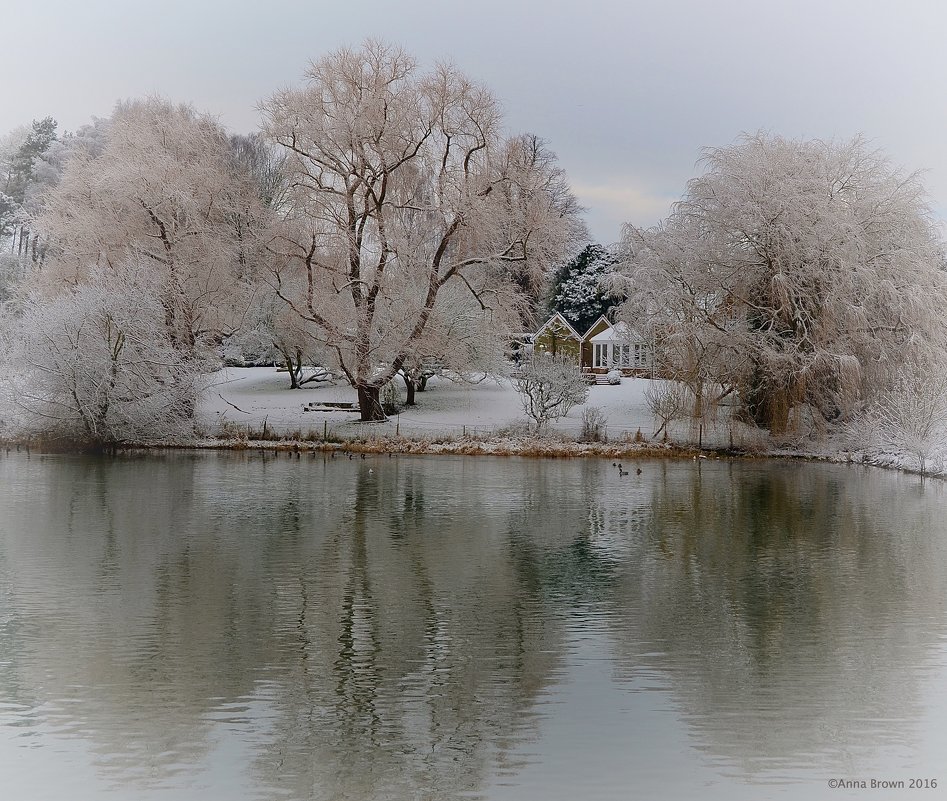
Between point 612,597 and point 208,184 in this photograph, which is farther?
point 208,184

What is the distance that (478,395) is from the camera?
38781mm

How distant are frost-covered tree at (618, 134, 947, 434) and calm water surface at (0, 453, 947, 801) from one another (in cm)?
1171

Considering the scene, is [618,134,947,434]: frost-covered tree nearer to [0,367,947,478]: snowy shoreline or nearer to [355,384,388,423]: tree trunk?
[0,367,947,478]: snowy shoreline

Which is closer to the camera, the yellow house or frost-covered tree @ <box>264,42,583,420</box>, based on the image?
frost-covered tree @ <box>264,42,583,420</box>

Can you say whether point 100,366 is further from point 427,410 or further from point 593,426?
point 593,426

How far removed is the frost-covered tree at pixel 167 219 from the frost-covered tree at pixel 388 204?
90.3 inches

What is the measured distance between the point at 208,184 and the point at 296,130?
3.67m

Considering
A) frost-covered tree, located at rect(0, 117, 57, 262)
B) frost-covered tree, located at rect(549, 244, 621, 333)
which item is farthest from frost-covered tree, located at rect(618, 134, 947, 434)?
frost-covered tree, located at rect(0, 117, 57, 262)

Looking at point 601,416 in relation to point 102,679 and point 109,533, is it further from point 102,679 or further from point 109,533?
point 102,679

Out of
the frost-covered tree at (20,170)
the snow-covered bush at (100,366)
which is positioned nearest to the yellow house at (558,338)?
the snow-covered bush at (100,366)

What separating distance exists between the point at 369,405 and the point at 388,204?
22.0ft

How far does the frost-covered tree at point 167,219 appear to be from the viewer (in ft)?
103

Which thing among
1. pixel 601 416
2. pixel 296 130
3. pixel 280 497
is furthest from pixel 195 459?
pixel 601 416

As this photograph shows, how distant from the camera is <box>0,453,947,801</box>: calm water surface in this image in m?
6.70
